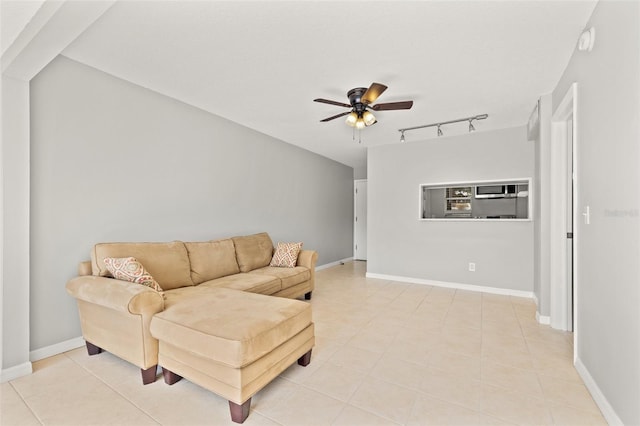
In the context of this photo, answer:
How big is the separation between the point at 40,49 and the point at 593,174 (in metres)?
A: 3.59

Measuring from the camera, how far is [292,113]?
375 centimetres

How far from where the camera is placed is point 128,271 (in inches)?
90.4

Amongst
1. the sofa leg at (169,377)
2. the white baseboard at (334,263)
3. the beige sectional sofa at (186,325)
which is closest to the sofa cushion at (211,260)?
the beige sectional sofa at (186,325)

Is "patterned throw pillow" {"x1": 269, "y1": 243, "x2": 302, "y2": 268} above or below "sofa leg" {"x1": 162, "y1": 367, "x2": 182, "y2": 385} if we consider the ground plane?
above

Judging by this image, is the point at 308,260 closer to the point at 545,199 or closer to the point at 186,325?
the point at 186,325

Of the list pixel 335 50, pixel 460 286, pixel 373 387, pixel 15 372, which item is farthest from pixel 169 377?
pixel 460 286

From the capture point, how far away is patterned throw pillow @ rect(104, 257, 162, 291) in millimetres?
2289

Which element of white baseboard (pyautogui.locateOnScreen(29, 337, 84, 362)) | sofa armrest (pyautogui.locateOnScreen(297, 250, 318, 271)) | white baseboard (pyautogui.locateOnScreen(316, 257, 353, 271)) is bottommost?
white baseboard (pyautogui.locateOnScreen(316, 257, 353, 271))

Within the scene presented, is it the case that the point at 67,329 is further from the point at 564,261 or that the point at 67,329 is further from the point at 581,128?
the point at 564,261

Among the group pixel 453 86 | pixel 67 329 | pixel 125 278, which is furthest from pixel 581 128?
pixel 67 329

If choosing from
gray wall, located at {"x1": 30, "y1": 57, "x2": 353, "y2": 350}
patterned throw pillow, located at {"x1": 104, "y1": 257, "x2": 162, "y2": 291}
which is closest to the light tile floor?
patterned throw pillow, located at {"x1": 104, "y1": 257, "x2": 162, "y2": 291}

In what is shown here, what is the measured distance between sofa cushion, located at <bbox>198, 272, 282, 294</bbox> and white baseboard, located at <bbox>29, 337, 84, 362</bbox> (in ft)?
Answer: 3.42

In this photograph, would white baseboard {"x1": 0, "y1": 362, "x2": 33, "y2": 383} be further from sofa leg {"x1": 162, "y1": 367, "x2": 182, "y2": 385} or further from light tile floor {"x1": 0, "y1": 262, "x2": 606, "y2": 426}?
sofa leg {"x1": 162, "y1": 367, "x2": 182, "y2": 385}

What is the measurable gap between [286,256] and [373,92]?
2.37m
